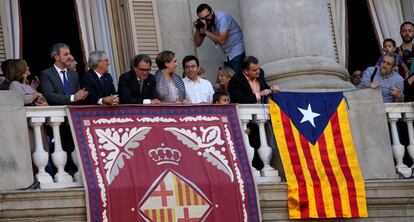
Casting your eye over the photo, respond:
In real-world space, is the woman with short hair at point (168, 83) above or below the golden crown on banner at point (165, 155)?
above

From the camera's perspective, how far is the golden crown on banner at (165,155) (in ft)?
65.9

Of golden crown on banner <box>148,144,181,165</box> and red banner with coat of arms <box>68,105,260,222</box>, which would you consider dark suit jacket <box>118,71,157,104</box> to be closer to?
red banner with coat of arms <box>68,105,260,222</box>

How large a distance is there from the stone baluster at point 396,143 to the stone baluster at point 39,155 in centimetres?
492

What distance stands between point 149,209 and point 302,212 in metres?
2.21

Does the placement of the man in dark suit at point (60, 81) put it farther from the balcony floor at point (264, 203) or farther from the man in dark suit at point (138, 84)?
the balcony floor at point (264, 203)

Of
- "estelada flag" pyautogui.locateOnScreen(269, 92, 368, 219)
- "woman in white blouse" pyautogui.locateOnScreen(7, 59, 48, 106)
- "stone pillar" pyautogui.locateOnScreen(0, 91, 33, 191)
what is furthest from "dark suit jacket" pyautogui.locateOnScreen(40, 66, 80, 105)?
"estelada flag" pyautogui.locateOnScreen(269, 92, 368, 219)

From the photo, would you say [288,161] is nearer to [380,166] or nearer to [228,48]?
[380,166]

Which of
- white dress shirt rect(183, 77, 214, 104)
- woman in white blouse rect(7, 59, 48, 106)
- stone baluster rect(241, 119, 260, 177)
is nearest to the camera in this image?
woman in white blouse rect(7, 59, 48, 106)

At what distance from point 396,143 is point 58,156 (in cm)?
481

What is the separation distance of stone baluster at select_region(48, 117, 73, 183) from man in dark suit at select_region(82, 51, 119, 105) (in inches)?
23.7

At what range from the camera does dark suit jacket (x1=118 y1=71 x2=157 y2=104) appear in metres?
20.6

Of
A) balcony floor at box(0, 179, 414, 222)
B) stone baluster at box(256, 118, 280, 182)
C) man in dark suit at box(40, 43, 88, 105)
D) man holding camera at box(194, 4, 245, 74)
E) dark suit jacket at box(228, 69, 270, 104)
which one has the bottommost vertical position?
balcony floor at box(0, 179, 414, 222)

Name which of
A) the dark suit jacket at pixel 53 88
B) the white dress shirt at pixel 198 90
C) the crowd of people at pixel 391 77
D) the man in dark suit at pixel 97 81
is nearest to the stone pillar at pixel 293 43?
the crowd of people at pixel 391 77

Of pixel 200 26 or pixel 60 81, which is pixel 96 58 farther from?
pixel 200 26
